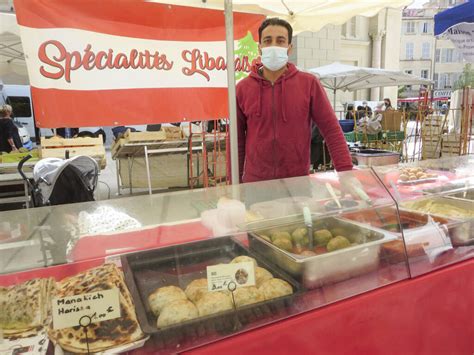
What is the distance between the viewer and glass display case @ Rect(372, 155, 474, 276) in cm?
147

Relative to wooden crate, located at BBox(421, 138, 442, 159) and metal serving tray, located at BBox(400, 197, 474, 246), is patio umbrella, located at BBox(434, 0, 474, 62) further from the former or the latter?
metal serving tray, located at BBox(400, 197, 474, 246)

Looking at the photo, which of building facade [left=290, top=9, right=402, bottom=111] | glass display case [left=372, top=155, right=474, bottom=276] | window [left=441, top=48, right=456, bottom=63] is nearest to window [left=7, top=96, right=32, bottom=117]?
building facade [left=290, top=9, right=402, bottom=111]

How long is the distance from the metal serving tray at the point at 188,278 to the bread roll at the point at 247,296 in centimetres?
2

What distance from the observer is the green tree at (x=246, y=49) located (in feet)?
9.70

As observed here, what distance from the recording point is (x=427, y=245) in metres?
1.51

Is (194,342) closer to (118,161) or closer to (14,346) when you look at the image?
(14,346)

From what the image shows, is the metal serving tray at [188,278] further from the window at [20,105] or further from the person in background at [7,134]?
the window at [20,105]

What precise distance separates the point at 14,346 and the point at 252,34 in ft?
8.80

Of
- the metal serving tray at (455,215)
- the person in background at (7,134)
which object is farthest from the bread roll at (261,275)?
the person in background at (7,134)

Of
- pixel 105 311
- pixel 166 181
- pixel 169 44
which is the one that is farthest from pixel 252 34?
pixel 166 181

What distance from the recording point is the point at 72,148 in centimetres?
509

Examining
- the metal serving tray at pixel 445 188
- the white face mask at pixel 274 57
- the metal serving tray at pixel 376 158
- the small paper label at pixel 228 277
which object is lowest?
the metal serving tray at pixel 376 158

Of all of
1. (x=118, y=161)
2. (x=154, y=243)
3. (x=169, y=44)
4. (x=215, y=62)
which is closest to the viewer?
(x=154, y=243)

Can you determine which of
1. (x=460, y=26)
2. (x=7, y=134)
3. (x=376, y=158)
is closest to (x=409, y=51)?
(x=460, y=26)
